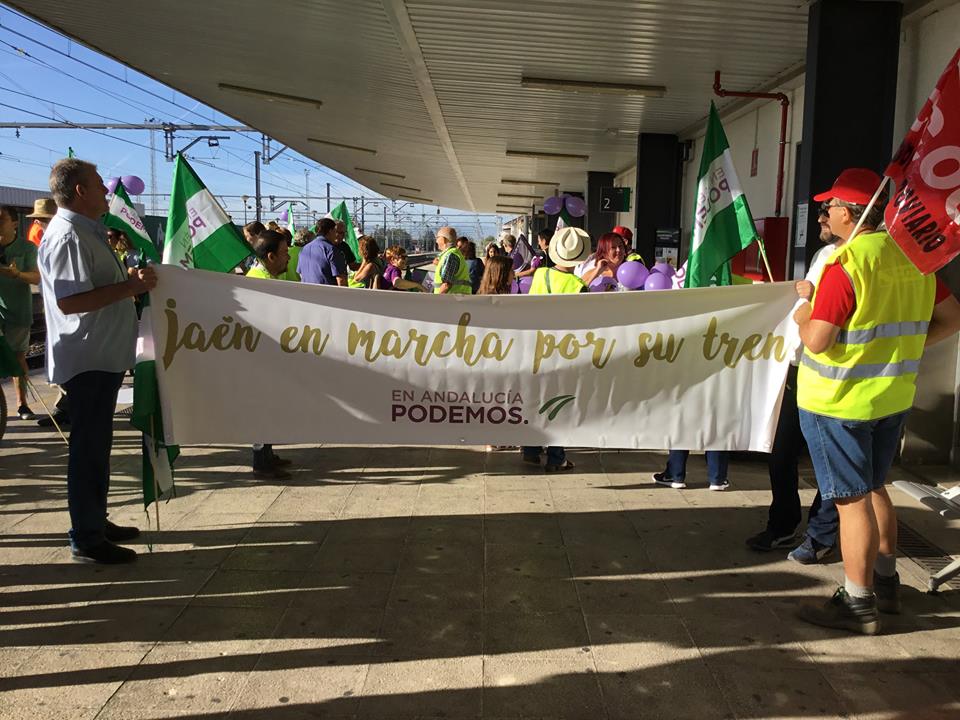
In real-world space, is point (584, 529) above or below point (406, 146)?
below

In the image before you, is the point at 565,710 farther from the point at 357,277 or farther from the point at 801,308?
the point at 357,277

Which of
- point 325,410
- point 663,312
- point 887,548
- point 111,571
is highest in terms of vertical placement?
point 663,312

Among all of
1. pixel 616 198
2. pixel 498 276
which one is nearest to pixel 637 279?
pixel 498 276

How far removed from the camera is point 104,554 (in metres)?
4.01

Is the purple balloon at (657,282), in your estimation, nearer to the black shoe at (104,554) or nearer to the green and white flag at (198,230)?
the green and white flag at (198,230)

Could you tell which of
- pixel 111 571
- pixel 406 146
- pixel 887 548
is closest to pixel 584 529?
pixel 887 548

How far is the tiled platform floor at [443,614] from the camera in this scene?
9.39 ft

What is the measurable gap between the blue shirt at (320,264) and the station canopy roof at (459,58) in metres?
2.18

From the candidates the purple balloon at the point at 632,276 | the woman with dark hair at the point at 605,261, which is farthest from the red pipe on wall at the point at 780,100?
the purple balloon at the point at 632,276

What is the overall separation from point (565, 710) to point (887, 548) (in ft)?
5.86

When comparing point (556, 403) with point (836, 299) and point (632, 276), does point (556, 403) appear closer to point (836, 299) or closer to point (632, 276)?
point (836, 299)

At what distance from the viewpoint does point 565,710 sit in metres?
2.78

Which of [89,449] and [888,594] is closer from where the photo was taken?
[888,594]

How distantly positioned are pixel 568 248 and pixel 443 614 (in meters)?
2.91
